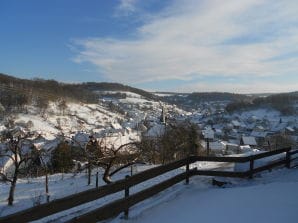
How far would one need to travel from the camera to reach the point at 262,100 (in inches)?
7815

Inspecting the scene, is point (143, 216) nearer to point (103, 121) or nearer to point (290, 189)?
point (290, 189)

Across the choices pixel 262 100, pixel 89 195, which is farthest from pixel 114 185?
pixel 262 100

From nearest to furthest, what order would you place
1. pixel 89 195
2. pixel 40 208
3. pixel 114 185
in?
1. pixel 40 208
2. pixel 89 195
3. pixel 114 185

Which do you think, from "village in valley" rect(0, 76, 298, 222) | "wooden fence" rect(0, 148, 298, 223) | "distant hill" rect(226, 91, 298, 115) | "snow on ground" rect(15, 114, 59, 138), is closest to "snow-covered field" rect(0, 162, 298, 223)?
"wooden fence" rect(0, 148, 298, 223)

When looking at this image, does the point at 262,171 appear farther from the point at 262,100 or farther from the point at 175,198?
the point at 262,100

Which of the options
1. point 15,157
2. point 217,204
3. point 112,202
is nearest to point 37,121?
point 15,157

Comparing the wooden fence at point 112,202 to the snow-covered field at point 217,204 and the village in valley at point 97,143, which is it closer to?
the snow-covered field at point 217,204

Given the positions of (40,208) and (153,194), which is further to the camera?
(153,194)

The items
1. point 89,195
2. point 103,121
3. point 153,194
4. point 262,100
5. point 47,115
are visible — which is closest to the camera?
point 89,195

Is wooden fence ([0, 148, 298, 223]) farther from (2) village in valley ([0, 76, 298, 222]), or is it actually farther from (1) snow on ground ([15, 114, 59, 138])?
(1) snow on ground ([15, 114, 59, 138])

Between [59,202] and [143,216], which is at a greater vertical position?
[59,202]

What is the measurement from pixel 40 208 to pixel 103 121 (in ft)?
579

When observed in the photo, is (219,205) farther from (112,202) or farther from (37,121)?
(37,121)

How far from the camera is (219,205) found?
7.95 metres
